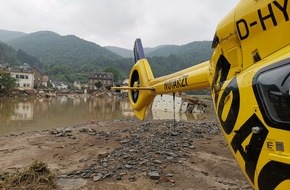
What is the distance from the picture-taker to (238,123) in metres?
3.80

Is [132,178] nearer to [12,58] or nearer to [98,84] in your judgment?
[98,84]

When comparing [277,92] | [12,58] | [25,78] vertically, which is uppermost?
[12,58]

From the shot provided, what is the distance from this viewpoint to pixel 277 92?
308 cm

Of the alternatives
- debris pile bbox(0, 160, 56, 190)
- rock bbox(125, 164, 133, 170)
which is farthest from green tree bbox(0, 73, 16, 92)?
rock bbox(125, 164, 133, 170)

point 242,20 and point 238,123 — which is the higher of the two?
point 242,20

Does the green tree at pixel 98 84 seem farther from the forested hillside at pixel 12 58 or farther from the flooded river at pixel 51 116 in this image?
the flooded river at pixel 51 116

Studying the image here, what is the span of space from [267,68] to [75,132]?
33.2 ft

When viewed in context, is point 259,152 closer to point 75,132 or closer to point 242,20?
point 242,20

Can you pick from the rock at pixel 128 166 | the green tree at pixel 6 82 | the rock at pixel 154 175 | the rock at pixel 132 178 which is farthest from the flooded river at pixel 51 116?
the green tree at pixel 6 82

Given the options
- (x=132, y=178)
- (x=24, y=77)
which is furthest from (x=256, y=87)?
(x=24, y=77)

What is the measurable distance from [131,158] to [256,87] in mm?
4699

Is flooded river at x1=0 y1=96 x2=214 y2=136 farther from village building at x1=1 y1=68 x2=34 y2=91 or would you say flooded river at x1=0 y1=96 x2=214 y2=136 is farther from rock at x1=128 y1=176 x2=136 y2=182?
village building at x1=1 y1=68 x2=34 y2=91

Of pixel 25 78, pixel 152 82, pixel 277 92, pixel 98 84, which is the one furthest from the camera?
pixel 98 84

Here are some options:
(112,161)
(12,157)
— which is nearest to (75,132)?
(12,157)
